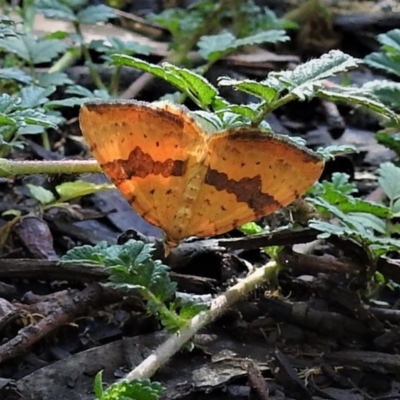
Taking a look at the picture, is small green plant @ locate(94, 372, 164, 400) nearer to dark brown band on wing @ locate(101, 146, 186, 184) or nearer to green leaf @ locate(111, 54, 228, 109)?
dark brown band on wing @ locate(101, 146, 186, 184)

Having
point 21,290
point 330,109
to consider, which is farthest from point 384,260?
point 330,109

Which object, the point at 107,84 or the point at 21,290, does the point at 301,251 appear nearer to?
the point at 21,290

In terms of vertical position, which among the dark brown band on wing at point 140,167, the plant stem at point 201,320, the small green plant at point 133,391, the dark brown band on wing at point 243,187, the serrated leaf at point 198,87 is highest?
the serrated leaf at point 198,87

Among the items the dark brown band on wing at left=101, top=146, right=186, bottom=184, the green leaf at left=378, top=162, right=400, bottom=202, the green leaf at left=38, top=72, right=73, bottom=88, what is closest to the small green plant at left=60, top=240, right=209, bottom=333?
the dark brown band on wing at left=101, top=146, right=186, bottom=184

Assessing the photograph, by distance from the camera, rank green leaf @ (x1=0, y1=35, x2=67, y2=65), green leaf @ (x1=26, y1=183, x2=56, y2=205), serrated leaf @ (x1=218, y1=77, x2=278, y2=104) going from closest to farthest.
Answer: serrated leaf @ (x1=218, y1=77, x2=278, y2=104)
green leaf @ (x1=26, y1=183, x2=56, y2=205)
green leaf @ (x1=0, y1=35, x2=67, y2=65)

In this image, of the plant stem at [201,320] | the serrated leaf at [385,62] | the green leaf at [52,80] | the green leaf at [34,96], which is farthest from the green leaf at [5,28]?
the serrated leaf at [385,62]

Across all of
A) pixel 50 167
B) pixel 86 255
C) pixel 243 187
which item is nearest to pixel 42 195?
pixel 50 167

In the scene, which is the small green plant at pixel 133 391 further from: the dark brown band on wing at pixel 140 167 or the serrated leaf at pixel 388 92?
the serrated leaf at pixel 388 92
